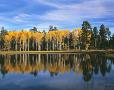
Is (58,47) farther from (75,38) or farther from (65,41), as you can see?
(75,38)

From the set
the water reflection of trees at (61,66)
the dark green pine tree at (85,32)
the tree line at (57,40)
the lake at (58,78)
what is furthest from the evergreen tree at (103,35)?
the lake at (58,78)

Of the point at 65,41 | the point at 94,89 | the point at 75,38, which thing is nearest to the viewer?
the point at 94,89

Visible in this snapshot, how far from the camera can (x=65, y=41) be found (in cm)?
17900

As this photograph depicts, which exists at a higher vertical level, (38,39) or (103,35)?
(103,35)

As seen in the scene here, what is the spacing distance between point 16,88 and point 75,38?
140031mm

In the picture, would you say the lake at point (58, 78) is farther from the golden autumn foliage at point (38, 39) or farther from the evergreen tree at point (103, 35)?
the golden autumn foliage at point (38, 39)

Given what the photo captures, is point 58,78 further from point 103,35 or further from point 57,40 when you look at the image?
point 57,40

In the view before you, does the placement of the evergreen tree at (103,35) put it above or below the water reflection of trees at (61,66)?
above

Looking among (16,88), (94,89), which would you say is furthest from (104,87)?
(16,88)

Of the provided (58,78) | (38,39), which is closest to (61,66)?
(58,78)

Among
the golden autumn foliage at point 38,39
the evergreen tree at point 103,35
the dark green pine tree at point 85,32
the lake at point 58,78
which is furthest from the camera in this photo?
the golden autumn foliage at point 38,39

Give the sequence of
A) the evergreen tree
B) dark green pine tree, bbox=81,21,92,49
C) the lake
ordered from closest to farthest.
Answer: the lake, dark green pine tree, bbox=81,21,92,49, the evergreen tree

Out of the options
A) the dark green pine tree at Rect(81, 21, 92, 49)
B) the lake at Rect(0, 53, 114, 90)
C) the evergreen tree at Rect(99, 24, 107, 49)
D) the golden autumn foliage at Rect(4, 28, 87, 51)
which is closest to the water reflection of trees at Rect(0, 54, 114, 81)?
the lake at Rect(0, 53, 114, 90)

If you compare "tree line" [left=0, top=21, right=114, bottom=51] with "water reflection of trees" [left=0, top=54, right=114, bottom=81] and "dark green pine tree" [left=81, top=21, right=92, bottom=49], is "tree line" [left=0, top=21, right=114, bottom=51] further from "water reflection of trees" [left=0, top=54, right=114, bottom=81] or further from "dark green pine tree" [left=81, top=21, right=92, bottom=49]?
"water reflection of trees" [left=0, top=54, right=114, bottom=81]
